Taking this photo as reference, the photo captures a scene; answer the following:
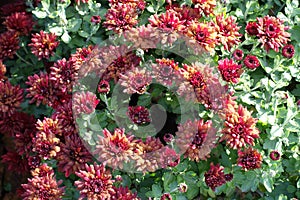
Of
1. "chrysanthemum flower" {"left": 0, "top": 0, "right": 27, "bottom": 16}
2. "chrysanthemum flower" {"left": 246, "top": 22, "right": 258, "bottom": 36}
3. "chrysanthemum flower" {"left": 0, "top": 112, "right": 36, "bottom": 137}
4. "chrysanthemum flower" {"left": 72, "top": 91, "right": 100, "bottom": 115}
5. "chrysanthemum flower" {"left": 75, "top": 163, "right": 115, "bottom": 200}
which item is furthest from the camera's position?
"chrysanthemum flower" {"left": 0, "top": 0, "right": 27, "bottom": 16}

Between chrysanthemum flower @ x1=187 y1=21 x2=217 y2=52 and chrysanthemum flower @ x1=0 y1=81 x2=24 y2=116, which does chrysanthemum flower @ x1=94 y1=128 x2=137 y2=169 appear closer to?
chrysanthemum flower @ x1=187 y1=21 x2=217 y2=52

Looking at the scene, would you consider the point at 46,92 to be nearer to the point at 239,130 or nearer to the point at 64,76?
the point at 64,76

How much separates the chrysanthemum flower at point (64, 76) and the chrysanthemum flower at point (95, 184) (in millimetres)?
412

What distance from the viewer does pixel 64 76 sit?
2281 millimetres

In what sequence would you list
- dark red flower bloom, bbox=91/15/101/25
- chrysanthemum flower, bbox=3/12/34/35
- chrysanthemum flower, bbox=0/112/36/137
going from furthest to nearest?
chrysanthemum flower, bbox=3/12/34/35 < chrysanthemum flower, bbox=0/112/36/137 < dark red flower bloom, bbox=91/15/101/25

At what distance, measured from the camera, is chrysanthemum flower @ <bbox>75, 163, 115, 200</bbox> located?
2.03 m

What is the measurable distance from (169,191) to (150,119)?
0.32 metres

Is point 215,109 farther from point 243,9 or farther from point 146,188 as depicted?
point 243,9

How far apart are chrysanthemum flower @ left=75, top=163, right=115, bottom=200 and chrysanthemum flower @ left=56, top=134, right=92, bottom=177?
0.12 metres

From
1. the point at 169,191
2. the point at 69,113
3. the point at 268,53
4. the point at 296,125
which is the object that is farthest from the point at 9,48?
the point at 296,125

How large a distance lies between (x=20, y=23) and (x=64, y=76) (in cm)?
58

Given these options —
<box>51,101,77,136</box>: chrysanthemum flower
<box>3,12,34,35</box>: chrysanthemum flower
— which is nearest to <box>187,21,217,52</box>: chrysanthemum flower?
<box>51,101,77,136</box>: chrysanthemum flower

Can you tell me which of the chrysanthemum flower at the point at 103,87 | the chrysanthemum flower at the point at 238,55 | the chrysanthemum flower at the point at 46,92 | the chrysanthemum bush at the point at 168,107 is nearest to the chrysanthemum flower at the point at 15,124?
the chrysanthemum bush at the point at 168,107

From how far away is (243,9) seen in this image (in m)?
2.54
